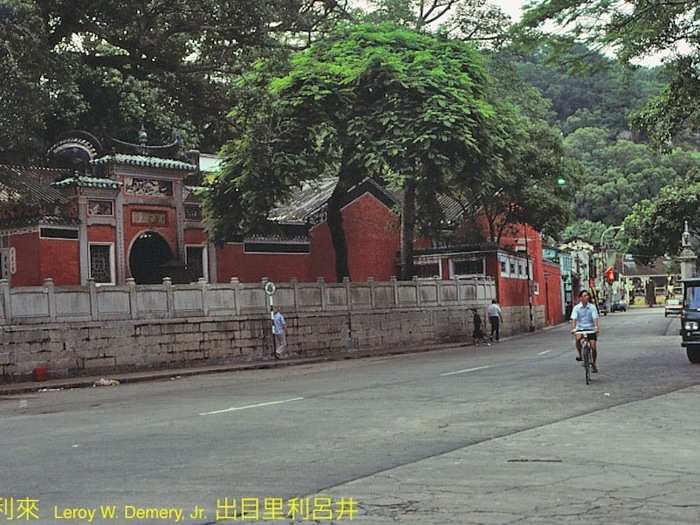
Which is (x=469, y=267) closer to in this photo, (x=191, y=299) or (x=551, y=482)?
(x=191, y=299)

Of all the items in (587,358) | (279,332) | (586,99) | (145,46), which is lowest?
(587,358)

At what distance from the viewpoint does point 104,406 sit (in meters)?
16.7

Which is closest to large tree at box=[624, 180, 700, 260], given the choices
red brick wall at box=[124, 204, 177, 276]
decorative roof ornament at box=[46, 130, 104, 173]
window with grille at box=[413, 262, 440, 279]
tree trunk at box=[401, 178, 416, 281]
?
window with grille at box=[413, 262, 440, 279]

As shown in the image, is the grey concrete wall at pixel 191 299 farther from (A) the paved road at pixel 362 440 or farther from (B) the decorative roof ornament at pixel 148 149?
(B) the decorative roof ornament at pixel 148 149

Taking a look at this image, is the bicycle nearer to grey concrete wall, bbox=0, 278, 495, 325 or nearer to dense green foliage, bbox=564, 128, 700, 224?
grey concrete wall, bbox=0, 278, 495, 325

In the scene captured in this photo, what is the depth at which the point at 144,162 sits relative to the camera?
33.5 m

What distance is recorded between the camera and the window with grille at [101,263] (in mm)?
32438

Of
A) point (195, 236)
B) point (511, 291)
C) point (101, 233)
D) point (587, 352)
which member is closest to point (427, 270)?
point (511, 291)

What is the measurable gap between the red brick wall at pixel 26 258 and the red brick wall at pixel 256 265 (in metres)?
7.41

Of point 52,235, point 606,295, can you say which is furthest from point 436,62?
point 606,295

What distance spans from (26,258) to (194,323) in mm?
6891

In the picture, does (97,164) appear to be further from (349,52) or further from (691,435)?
(691,435)

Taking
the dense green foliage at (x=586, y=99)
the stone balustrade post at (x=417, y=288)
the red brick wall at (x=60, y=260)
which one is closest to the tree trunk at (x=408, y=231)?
the stone balustrade post at (x=417, y=288)

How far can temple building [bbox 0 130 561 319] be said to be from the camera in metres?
30.9
